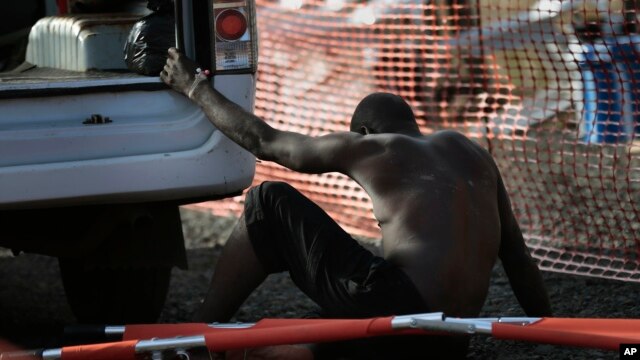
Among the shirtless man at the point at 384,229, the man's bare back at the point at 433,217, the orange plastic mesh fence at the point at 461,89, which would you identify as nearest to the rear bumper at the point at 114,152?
the shirtless man at the point at 384,229

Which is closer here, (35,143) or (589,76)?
(35,143)

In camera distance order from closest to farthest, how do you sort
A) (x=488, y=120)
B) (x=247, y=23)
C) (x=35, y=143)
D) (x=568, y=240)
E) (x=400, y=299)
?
(x=400, y=299) → (x=35, y=143) → (x=247, y=23) → (x=568, y=240) → (x=488, y=120)

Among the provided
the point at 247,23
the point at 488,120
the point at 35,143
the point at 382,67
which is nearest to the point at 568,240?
the point at 488,120

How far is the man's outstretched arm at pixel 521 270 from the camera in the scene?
4.48 m

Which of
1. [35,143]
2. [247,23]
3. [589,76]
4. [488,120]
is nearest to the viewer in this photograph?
[35,143]

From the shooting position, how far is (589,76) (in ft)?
29.7

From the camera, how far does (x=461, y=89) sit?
29.7 feet

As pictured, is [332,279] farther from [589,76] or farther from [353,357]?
[589,76]

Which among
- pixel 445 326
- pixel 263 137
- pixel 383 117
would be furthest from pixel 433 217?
pixel 263 137

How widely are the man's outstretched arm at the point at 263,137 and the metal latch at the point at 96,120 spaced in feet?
0.87

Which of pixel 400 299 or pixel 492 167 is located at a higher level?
pixel 492 167

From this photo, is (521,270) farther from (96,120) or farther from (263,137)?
(96,120)

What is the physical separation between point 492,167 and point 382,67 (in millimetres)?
4190

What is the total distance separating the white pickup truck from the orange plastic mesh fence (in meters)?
2.60
